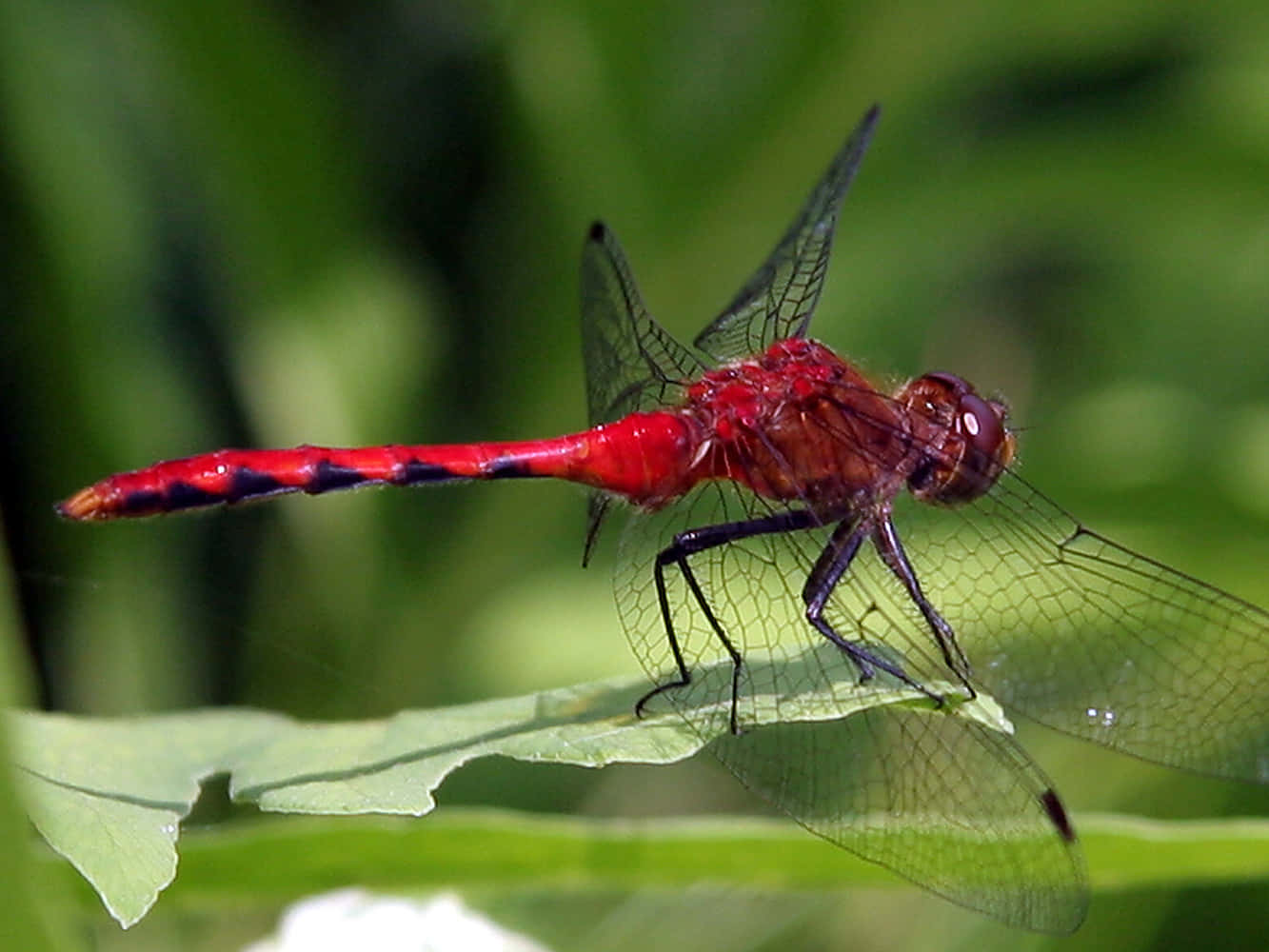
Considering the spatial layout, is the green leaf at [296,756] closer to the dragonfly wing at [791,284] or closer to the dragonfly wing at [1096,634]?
the dragonfly wing at [1096,634]

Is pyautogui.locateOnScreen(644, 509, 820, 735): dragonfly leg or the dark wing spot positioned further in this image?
pyautogui.locateOnScreen(644, 509, 820, 735): dragonfly leg

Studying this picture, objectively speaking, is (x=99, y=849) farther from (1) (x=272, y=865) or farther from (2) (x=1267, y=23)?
(2) (x=1267, y=23)

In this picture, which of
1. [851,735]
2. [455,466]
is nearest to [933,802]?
[851,735]

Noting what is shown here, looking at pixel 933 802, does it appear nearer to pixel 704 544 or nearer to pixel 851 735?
pixel 851 735

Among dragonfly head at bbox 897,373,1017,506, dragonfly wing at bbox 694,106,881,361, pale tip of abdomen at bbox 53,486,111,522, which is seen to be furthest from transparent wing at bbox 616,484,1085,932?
pale tip of abdomen at bbox 53,486,111,522

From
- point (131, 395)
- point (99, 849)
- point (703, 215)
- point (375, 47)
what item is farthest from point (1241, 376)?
point (99, 849)

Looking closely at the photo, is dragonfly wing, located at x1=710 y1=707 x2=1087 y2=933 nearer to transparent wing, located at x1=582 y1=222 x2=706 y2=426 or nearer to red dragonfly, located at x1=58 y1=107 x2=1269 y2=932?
red dragonfly, located at x1=58 y1=107 x2=1269 y2=932
